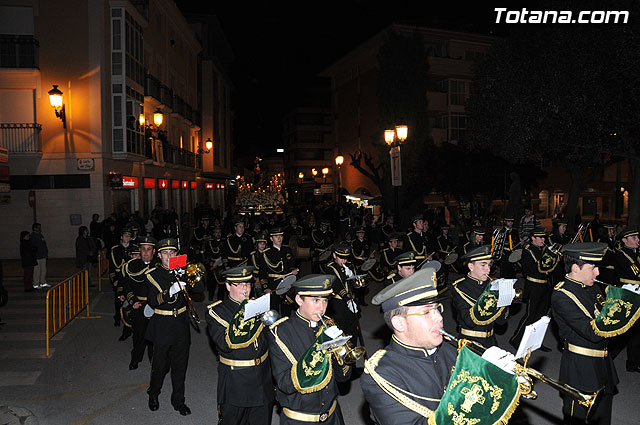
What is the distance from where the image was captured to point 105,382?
26.0ft

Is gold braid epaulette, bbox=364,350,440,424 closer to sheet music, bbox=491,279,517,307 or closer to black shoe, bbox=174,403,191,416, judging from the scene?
sheet music, bbox=491,279,517,307

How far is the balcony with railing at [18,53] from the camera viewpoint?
71.9 feet

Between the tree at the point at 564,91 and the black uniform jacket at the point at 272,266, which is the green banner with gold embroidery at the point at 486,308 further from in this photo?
the tree at the point at 564,91

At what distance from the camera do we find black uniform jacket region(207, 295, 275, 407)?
504cm

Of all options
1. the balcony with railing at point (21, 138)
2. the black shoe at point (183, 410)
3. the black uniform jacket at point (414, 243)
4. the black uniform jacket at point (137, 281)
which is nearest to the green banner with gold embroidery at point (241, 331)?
the black shoe at point (183, 410)

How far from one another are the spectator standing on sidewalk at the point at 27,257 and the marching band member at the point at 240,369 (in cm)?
1126

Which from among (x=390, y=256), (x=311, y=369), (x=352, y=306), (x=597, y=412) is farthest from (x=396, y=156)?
(x=311, y=369)

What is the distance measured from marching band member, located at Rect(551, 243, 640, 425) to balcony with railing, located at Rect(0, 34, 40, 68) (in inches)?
935

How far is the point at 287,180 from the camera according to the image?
293 feet

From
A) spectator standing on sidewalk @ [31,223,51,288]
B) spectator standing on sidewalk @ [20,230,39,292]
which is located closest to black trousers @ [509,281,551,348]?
spectator standing on sidewalk @ [20,230,39,292]

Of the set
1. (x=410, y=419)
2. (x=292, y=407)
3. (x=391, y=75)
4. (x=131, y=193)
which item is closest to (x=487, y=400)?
(x=410, y=419)

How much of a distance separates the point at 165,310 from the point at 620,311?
17.8 ft

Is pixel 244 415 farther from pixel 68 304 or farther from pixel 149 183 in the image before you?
pixel 149 183
